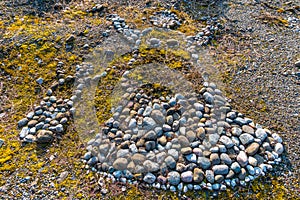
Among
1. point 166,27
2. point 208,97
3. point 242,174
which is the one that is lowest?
point 242,174

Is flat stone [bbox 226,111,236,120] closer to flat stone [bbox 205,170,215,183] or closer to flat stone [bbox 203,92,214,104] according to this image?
flat stone [bbox 203,92,214,104]

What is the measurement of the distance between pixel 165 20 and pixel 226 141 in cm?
275

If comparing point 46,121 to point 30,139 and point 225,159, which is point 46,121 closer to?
point 30,139

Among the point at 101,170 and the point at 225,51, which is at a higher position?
the point at 225,51

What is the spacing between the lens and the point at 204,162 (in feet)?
11.0

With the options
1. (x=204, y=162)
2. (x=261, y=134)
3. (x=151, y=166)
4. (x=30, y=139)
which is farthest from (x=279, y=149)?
(x=30, y=139)

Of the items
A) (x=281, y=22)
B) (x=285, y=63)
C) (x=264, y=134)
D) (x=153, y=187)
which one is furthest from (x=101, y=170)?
(x=281, y=22)

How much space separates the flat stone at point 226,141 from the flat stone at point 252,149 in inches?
7.9

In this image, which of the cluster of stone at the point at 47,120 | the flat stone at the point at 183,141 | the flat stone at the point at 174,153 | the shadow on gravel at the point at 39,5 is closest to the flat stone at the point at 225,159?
the flat stone at the point at 183,141

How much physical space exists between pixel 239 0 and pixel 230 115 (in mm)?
3131

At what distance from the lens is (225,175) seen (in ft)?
10.7

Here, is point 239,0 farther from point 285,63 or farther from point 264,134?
point 264,134

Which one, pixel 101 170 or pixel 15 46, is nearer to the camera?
pixel 101 170

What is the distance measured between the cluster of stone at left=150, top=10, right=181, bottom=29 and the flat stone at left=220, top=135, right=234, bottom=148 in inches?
96.4
